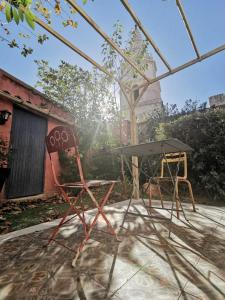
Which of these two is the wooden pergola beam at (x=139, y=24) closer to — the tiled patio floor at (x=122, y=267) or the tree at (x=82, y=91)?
the tiled patio floor at (x=122, y=267)

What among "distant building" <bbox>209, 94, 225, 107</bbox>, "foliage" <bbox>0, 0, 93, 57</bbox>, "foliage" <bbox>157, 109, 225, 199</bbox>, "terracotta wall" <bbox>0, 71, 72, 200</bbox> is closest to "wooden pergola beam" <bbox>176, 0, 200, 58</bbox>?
"foliage" <bbox>0, 0, 93, 57</bbox>

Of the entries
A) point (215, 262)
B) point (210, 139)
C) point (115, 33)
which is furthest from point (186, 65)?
point (115, 33)

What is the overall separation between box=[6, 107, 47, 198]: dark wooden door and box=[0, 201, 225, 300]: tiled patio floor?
2.97 meters

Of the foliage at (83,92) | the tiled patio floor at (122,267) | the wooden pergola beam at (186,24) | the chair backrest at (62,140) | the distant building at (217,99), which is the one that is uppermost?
the distant building at (217,99)

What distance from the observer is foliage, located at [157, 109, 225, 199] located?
14.2 feet

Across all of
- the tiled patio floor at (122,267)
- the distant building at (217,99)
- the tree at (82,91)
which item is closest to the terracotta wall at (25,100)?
the tree at (82,91)

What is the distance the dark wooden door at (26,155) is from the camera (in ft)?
15.3

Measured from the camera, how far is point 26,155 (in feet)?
16.6

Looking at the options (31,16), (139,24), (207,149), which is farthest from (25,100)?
(207,149)

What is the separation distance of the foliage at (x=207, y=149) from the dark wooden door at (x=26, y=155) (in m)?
4.29

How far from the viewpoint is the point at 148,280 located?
1167 mm

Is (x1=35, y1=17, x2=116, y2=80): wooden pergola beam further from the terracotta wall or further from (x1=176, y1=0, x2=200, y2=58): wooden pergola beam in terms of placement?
the terracotta wall

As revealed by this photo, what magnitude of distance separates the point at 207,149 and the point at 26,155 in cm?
488

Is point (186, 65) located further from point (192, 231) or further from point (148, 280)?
point (148, 280)
